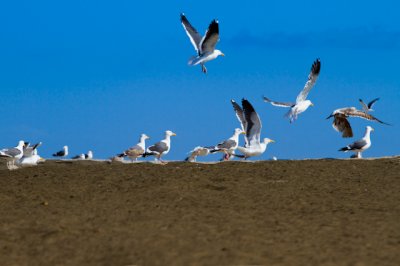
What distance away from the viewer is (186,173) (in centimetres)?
1778

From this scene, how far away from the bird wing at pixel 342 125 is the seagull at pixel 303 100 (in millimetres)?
847

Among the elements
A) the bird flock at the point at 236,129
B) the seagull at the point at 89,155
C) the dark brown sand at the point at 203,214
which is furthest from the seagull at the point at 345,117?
the seagull at the point at 89,155

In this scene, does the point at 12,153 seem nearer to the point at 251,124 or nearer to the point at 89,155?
the point at 251,124

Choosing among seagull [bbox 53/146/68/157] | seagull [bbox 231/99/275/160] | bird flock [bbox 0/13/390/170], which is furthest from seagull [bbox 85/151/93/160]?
seagull [bbox 231/99/275/160]

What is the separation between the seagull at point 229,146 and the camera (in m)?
23.8

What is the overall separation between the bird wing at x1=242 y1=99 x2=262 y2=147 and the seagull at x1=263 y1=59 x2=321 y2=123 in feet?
3.08

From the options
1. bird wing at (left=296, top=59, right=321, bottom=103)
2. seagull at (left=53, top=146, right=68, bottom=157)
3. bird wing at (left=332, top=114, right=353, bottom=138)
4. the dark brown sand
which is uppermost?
seagull at (left=53, top=146, right=68, bottom=157)

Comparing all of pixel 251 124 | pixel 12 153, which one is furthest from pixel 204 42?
pixel 12 153

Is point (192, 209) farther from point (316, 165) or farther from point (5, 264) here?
point (316, 165)

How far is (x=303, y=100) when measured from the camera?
888 inches

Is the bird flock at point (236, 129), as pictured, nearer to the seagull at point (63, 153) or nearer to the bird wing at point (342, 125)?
the bird wing at point (342, 125)

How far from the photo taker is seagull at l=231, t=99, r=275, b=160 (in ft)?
68.9

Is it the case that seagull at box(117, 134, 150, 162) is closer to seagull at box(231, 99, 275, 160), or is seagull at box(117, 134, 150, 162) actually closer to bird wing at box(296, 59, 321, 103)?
seagull at box(231, 99, 275, 160)

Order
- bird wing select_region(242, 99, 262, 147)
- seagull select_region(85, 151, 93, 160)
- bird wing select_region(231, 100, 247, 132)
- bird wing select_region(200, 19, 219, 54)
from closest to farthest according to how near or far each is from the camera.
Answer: bird wing select_region(242, 99, 262, 147) → bird wing select_region(231, 100, 247, 132) → bird wing select_region(200, 19, 219, 54) → seagull select_region(85, 151, 93, 160)
